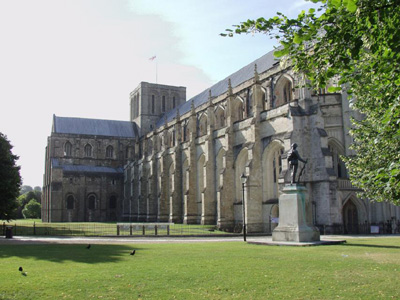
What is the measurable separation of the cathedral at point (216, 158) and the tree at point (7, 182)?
17.6 m

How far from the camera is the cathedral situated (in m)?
30.8

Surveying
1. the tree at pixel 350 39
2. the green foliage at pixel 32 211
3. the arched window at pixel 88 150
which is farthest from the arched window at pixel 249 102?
the green foliage at pixel 32 211

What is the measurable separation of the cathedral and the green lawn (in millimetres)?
4991

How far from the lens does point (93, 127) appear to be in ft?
255

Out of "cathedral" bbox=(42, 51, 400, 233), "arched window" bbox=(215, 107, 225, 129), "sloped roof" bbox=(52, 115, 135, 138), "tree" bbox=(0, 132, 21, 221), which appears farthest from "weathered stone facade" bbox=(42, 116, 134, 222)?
"tree" bbox=(0, 132, 21, 221)

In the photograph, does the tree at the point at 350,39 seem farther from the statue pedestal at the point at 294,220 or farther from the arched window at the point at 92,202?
the arched window at the point at 92,202

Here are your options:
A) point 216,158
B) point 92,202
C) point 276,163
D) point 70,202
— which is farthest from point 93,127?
point 276,163

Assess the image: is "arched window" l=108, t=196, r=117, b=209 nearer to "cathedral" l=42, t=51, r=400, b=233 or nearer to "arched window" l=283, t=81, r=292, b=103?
"cathedral" l=42, t=51, r=400, b=233

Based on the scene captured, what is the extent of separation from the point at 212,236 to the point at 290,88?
1492 centimetres

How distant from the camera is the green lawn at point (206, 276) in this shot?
912 centimetres

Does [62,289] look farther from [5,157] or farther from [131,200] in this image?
[131,200]

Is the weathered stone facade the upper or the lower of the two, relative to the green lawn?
upper

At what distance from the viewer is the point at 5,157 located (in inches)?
1326

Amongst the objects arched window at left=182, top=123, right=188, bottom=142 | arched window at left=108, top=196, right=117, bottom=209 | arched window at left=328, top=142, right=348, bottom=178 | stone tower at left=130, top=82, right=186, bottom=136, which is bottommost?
arched window at left=108, top=196, right=117, bottom=209
